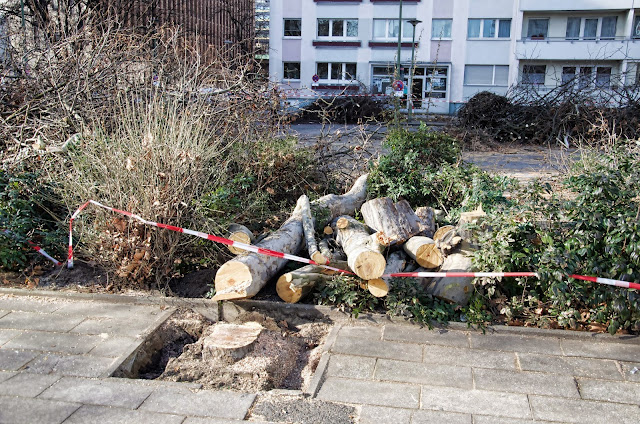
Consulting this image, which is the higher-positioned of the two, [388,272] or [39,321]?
[388,272]

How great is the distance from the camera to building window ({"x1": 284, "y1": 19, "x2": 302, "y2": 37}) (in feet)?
133

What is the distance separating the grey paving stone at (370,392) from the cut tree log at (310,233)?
59.9 inches

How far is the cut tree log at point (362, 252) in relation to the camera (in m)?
4.97

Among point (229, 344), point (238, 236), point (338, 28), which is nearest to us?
point (229, 344)

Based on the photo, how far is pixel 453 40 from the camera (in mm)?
38781

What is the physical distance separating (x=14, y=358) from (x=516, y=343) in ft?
12.8

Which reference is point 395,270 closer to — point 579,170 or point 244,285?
point 244,285

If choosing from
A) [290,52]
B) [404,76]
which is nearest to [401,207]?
[404,76]

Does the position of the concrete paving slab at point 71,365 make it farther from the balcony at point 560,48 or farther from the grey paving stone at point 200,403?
the balcony at point 560,48

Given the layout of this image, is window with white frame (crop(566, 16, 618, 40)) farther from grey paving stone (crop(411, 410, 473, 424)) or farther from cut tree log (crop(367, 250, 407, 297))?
grey paving stone (crop(411, 410, 473, 424))

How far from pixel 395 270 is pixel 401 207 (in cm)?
91

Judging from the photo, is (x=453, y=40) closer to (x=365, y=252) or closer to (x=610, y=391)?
(x=365, y=252)

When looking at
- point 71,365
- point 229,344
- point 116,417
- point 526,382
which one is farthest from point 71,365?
point 526,382

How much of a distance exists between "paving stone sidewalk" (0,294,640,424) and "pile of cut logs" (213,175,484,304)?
50 centimetres
